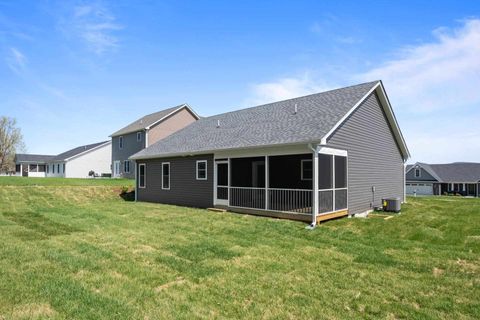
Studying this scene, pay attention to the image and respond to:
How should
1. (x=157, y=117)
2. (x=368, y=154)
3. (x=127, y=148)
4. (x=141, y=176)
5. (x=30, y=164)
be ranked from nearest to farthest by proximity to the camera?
1. (x=368, y=154)
2. (x=141, y=176)
3. (x=157, y=117)
4. (x=127, y=148)
5. (x=30, y=164)

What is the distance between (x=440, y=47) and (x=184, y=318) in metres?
Result: 14.1

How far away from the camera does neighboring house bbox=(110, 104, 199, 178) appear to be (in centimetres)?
3203

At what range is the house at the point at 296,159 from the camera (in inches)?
461

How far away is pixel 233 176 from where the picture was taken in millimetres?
16297

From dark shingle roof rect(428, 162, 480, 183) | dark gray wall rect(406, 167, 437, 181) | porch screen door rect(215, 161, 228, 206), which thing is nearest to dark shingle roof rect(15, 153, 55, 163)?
porch screen door rect(215, 161, 228, 206)

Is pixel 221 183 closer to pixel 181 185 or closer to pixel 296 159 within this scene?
pixel 181 185

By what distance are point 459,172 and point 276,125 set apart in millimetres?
51391

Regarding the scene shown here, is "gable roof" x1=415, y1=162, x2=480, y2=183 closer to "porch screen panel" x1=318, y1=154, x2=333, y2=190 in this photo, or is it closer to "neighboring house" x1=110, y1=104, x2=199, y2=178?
"neighboring house" x1=110, y1=104, x2=199, y2=178

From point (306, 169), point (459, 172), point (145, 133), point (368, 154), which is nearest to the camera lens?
point (368, 154)

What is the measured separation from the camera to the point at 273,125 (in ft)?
46.6

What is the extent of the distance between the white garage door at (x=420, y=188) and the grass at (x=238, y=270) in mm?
48665

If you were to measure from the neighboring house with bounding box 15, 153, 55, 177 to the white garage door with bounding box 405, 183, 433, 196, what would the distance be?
6045cm

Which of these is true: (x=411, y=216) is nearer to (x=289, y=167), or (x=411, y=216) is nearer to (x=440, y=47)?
(x=289, y=167)

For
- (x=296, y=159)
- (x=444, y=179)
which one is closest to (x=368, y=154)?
(x=296, y=159)
